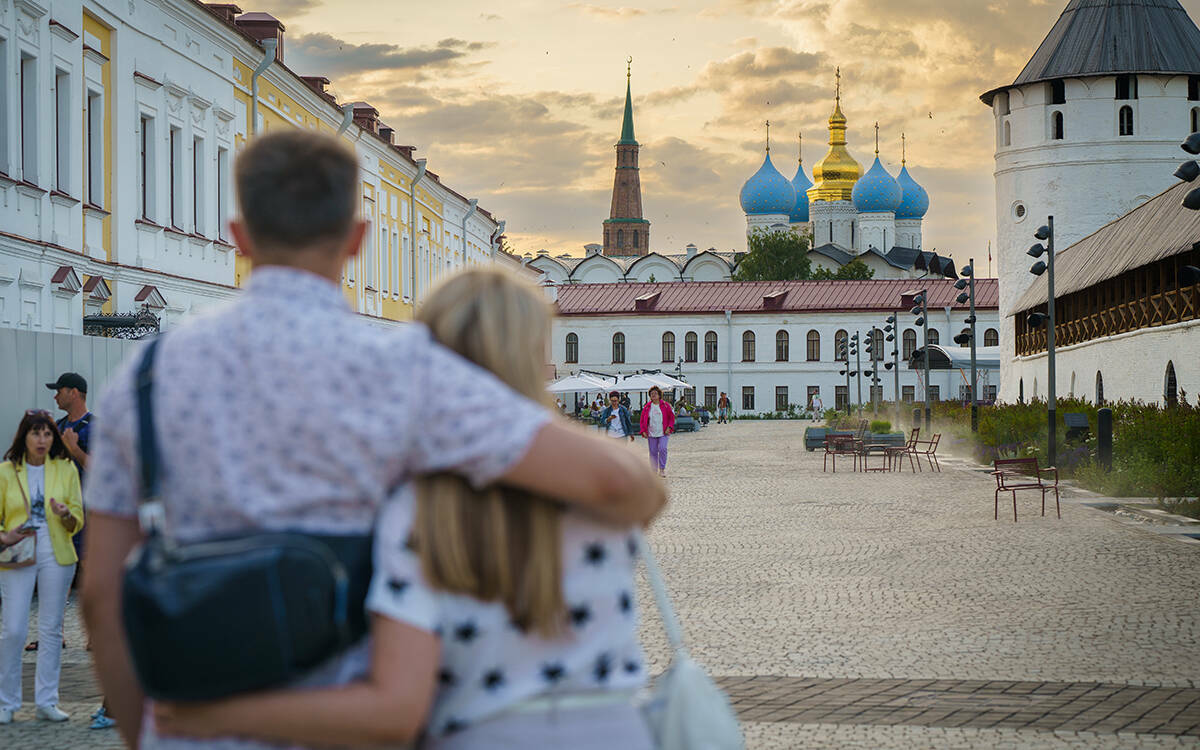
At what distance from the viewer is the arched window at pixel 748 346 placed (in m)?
85.9

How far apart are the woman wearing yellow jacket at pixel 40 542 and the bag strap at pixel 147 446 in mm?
5430

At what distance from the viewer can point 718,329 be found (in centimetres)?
8631

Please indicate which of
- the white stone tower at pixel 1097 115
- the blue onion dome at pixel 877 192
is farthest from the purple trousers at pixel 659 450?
the blue onion dome at pixel 877 192

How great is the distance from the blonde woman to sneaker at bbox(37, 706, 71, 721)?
5.44 meters

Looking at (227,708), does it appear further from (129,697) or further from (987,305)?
(987,305)

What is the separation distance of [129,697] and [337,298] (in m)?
0.73

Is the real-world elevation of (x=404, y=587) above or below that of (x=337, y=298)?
below

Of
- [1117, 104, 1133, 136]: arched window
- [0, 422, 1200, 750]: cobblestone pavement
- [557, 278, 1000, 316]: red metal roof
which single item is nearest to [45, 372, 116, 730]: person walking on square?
[0, 422, 1200, 750]: cobblestone pavement

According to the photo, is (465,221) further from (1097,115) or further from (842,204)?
(842,204)

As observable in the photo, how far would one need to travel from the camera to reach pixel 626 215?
16825 centimetres

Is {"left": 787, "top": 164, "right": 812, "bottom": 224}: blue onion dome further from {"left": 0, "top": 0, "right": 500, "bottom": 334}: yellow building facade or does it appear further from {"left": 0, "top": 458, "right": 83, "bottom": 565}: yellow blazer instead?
{"left": 0, "top": 458, "right": 83, "bottom": 565}: yellow blazer

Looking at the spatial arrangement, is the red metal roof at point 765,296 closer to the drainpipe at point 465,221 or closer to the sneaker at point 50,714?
the drainpipe at point 465,221

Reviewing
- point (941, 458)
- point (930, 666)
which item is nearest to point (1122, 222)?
point (941, 458)

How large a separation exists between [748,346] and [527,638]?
8426cm
